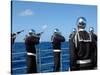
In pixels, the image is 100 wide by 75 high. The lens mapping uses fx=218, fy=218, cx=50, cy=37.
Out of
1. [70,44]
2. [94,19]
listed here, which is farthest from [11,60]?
[94,19]

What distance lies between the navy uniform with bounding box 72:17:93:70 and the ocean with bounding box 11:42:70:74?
0.36 ft

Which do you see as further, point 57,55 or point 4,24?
point 57,55

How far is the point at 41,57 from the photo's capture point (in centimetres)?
197

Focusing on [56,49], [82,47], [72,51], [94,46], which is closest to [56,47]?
[56,49]

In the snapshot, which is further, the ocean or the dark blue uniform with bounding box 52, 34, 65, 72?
the dark blue uniform with bounding box 52, 34, 65, 72

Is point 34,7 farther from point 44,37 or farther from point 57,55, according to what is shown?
point 57,55

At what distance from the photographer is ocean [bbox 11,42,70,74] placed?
6.19 ft

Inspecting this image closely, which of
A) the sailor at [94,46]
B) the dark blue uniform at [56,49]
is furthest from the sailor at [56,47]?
the sailor at [94,46]

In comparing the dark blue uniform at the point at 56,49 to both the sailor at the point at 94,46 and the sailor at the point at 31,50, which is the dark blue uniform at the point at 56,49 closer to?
the sailor at the point at 31,50

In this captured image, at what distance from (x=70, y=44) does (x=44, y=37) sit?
27 centimetres

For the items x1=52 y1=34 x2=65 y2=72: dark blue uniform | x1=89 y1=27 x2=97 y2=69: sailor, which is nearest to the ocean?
x1=52 y1=34 x2=65 y2=72: dark blue uniform

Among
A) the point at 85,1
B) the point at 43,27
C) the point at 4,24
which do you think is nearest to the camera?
the point at 4,24

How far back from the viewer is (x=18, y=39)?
1899 millimetres

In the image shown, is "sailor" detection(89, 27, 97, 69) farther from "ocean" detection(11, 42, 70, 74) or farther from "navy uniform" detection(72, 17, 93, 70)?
"ocean" detection(11, 42, 70, 74)
